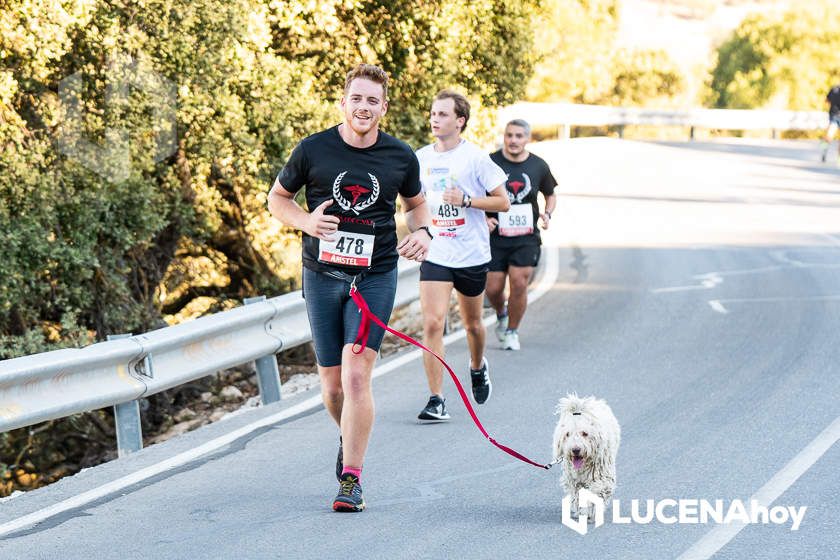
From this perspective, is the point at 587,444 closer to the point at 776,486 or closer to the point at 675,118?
the point at 776,486

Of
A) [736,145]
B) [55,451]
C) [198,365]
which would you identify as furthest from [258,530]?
[736,145]

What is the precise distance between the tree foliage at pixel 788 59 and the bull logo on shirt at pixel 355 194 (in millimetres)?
52514

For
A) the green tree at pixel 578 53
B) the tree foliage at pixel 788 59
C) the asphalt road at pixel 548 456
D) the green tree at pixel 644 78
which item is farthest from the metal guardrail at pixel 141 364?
the tree foliage at pixel 788 59

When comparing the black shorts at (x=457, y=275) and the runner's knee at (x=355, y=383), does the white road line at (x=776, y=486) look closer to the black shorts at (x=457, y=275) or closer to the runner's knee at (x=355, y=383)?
the runner's knee at (x=355, y=383)

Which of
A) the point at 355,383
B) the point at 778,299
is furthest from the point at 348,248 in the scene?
the point at 778,299

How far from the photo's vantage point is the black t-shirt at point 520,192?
12352 mm

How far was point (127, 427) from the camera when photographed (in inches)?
351

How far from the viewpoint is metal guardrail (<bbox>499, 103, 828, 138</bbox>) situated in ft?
133

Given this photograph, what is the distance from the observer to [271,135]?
1504 cm

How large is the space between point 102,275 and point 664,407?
644 centimetres

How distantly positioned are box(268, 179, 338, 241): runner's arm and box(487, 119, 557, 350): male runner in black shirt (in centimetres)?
520

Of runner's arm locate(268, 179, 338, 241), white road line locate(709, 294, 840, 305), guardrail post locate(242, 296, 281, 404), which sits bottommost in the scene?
white road line locate(709, 294, 840, 305)

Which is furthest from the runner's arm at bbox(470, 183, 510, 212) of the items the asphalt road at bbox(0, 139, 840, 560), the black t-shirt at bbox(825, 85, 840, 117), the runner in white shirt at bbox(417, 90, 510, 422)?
the black t-shirt at bbox(825, 85, 840, 117)

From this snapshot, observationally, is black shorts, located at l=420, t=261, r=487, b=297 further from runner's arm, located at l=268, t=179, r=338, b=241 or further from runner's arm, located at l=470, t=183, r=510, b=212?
runner's arm, located at l=268, t=179, r=338, b=241
